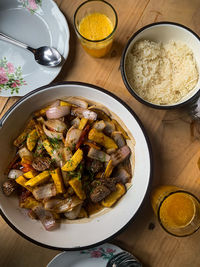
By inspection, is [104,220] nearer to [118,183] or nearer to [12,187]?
[118,183]

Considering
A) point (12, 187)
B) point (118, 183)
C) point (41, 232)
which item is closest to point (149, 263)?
point (118, 183)

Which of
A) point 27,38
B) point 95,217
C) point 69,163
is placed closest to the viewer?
point 69,163

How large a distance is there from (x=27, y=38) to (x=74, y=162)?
2.36 ft

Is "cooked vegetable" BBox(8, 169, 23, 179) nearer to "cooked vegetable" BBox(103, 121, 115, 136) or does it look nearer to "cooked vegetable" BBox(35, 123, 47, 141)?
"cooked vegetable" BBox(35, 123, 47, 141)

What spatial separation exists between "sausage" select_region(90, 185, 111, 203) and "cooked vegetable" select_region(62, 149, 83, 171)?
141 millimetres

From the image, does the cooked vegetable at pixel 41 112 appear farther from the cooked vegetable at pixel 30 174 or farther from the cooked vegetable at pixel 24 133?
the cooked vegetable at pixel 30 174

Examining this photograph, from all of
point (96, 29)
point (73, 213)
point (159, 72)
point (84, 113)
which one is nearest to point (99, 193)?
point (73, 213)

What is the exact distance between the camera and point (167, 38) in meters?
1.49

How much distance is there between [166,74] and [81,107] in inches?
17.4

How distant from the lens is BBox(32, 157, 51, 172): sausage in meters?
1.37

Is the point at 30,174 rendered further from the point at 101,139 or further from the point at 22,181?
the point at 101,139

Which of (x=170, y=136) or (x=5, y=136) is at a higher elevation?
(x=170, y=136)

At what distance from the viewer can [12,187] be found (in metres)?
1.39

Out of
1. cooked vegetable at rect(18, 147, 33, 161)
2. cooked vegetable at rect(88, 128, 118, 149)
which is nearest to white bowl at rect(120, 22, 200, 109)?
cooked vegetable at rect(88, 128, 118, 149)
